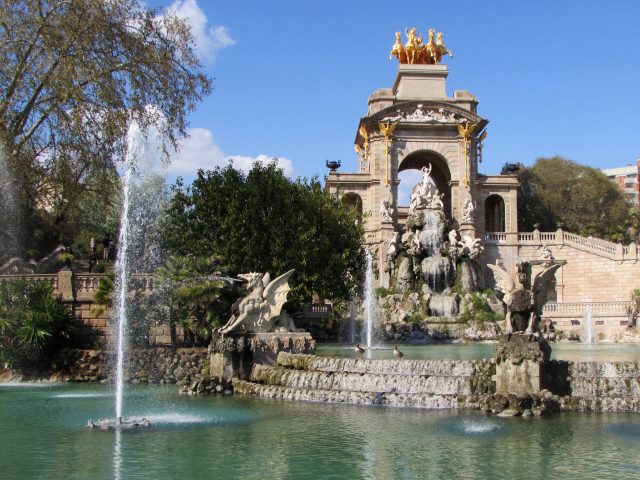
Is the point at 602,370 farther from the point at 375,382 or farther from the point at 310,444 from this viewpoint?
the point at 310,444

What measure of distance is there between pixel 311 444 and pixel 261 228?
18.8 m

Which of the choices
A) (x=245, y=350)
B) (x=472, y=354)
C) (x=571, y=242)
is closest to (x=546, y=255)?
(x=571, y=242)

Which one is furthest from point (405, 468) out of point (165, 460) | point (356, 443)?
point (165, 460)

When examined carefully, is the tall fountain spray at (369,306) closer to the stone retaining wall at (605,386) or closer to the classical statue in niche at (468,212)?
the classical statue in niche at (468,212)

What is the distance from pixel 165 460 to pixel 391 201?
43.1 meters

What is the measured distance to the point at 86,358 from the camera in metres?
20.7

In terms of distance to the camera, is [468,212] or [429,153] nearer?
[468,212]

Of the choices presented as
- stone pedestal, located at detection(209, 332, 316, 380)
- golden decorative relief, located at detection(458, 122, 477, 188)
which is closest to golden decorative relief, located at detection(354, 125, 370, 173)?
golden decorative relief, located at detection(458, 122, 477, 188)

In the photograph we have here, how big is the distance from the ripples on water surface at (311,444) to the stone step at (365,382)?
105 centimetres

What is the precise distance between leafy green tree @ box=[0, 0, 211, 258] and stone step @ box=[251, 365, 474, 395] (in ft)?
35.4

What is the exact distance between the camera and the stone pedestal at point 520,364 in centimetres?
1413

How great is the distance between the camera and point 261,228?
2956 centimetres

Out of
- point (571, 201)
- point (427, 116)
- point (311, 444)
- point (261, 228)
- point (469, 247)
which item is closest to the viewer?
point (311, 444)

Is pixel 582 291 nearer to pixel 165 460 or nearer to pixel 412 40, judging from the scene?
pixel 412 40
